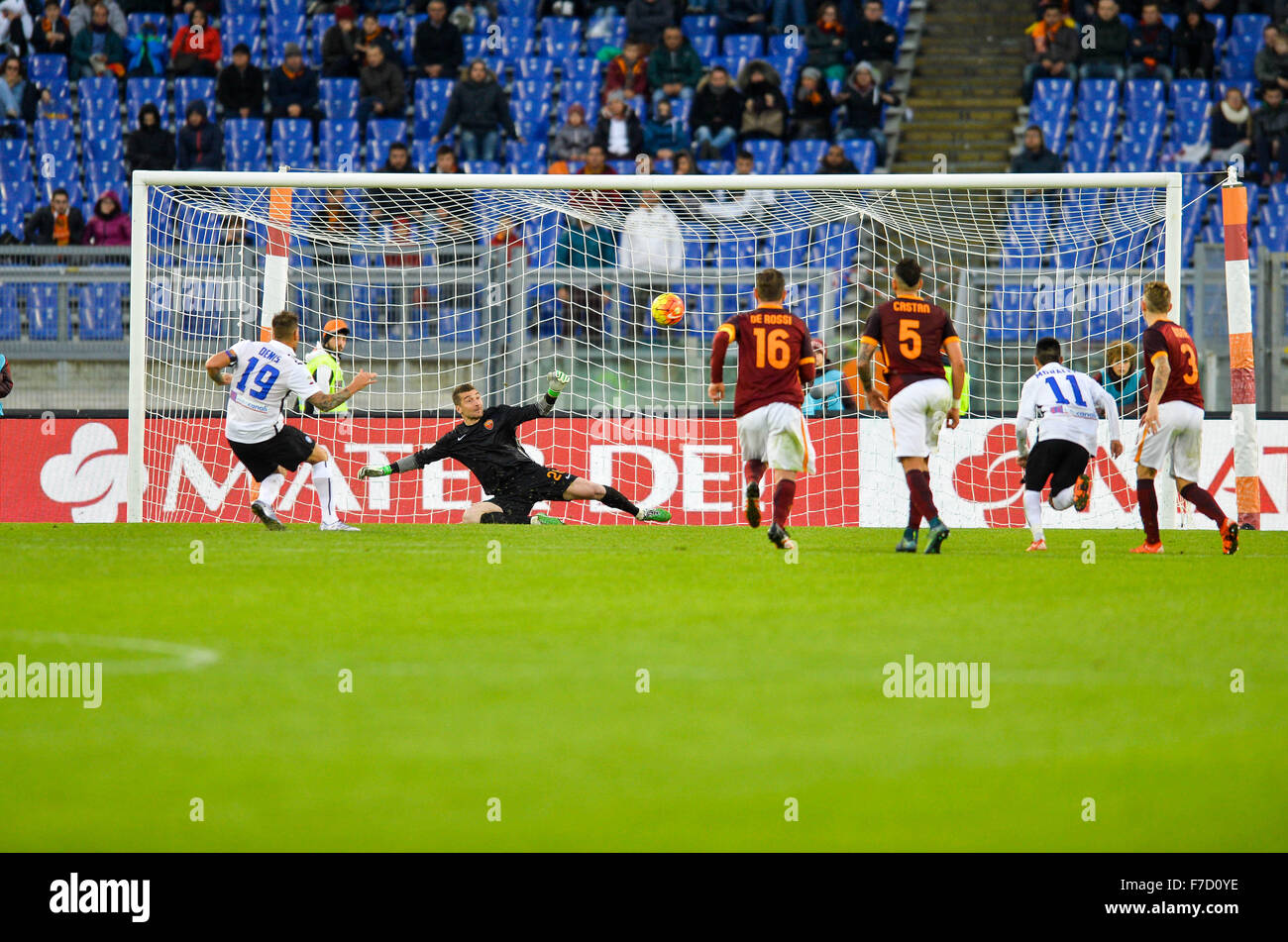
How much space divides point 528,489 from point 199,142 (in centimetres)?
806

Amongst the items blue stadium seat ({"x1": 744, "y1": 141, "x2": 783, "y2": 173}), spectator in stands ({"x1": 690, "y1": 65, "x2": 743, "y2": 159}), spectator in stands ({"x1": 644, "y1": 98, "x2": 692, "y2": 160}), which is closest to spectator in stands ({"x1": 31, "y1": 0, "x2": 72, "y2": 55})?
spectator in stands ({"x1": 644, "y1": 98, "x2": 692, "y2": 160})

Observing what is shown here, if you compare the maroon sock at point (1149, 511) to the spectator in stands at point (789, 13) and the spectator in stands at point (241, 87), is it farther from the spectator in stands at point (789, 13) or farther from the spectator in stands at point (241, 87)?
the spectator in stands at point (241, 87)

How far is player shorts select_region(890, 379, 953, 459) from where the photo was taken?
10.3 m

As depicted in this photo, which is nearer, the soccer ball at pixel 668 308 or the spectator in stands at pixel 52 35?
the soccer ball at pixel 668 308

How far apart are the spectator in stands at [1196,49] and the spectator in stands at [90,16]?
14341 mm

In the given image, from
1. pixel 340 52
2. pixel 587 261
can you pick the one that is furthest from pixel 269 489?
pixel 340 52

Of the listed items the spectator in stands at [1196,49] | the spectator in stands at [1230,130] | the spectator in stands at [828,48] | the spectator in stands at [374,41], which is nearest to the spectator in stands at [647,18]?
the spectator in stands at [828,48]

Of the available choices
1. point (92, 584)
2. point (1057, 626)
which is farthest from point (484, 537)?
point (1057, 626)

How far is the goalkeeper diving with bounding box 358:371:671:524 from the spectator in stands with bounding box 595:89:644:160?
6.61 metres

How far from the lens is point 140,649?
5980 mm

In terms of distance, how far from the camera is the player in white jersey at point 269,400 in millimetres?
11383

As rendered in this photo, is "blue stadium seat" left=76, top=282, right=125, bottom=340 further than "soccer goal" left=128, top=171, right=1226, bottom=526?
Yes

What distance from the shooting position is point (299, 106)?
19703 mm

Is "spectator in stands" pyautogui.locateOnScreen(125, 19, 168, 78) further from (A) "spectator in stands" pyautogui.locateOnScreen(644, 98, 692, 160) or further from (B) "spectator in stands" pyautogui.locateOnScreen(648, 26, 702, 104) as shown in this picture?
(A) "spectator in stands" pyautogui.locateOnScreen(644, 98, 692, 160)
